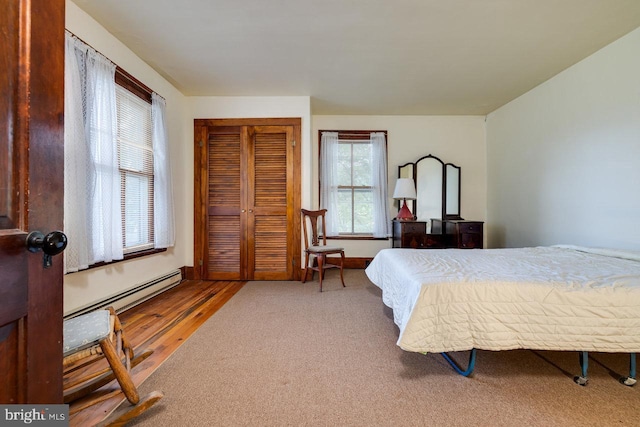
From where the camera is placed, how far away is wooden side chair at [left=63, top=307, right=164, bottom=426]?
45.5 inches

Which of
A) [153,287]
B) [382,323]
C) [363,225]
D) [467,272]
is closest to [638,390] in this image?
[467,272]

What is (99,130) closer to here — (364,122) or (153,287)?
(153,287)

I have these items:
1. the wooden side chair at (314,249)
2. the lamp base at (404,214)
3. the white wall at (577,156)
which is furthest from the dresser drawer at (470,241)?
the wooden side chair at (314,249)

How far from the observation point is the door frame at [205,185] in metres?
3.54

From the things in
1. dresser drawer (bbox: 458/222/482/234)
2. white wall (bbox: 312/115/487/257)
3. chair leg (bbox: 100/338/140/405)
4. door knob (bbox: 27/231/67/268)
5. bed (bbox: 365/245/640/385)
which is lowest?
chair leg (bbox: 100/338/140/405)

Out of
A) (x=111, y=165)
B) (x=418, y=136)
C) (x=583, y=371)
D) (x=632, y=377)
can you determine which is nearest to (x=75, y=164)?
(x=111, y=165)

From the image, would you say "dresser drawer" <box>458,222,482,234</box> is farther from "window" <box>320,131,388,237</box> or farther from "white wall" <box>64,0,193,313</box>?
"white wall" <box>64,0,193,313</box>

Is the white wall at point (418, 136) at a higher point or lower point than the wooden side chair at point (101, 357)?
higher

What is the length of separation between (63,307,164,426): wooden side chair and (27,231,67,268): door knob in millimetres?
769

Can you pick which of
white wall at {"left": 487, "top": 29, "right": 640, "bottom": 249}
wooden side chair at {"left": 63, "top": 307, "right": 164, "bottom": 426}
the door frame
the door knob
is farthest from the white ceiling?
wooden side chair at {"left": 63, "top": 307, "right": 164, "bottom": 426}

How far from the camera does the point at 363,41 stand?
2.34 meters

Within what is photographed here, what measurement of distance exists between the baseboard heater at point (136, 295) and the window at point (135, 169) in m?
0.40

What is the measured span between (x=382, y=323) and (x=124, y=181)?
2.71 metres

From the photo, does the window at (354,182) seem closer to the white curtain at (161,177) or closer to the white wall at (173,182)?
the white wall at (173,182)
